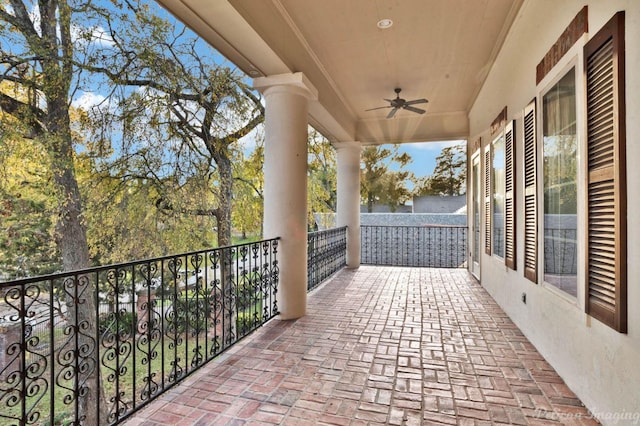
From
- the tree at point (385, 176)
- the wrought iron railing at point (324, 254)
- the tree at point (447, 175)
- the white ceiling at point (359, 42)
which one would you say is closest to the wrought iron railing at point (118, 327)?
the wrought iron railing at point (324, 254)

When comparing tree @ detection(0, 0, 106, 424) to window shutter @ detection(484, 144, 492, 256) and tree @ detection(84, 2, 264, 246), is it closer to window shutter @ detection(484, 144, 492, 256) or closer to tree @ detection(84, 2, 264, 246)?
tree @ detection(84, 2, 264, 246)

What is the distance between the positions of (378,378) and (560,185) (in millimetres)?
1930

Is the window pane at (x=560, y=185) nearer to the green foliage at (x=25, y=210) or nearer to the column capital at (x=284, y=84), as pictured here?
the column capital at (x=284, y=84)

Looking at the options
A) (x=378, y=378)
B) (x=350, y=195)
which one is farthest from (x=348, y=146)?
(x=378, y=378)

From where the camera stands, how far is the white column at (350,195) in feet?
22.7

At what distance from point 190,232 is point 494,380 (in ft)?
18.3

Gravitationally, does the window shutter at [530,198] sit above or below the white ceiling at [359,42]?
below

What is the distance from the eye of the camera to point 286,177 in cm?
363

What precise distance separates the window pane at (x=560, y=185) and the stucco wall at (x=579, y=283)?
119 millimetres

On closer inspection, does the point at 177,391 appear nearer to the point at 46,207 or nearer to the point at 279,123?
the point at 279,123

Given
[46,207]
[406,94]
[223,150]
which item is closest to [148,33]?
[223,150]

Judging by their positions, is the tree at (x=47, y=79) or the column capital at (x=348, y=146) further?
the column capital at (x=348, y=146)

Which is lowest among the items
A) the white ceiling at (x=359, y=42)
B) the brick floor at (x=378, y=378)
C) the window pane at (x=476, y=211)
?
the brick floor at (x=378, y=378)

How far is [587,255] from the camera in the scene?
6.34ft
